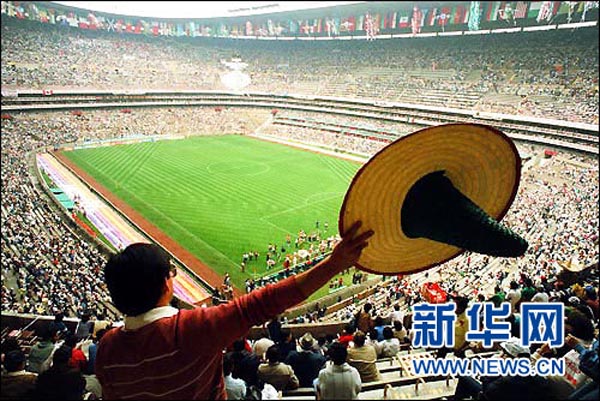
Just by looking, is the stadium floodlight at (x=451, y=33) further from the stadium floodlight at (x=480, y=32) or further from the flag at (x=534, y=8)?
the flag at (x=534, y=8)

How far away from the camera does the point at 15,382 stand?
3.46 m

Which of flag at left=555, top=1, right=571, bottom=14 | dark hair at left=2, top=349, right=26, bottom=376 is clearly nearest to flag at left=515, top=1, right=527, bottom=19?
flag at left=555, top=1, right=571, bottom=14

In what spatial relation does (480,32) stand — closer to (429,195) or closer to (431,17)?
(431,17)

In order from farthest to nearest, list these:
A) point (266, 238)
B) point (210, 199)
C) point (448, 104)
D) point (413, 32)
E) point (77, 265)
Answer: point (413, 32)
point (448, 104)
point (210, 199)
point (266, 238)
point (77, 265)

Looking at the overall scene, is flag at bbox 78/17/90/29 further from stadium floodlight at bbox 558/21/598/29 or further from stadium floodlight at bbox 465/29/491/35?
stadium floodlight at bbox 558/21/598/29

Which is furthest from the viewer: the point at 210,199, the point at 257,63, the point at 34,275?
the point at 257,63

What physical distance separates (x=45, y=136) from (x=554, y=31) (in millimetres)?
55353

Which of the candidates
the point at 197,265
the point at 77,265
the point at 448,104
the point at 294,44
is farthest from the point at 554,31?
the point at 77,265

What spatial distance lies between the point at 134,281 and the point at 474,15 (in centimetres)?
5780

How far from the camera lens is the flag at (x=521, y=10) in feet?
151

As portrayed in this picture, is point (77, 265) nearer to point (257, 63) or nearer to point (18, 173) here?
point (18, 173)

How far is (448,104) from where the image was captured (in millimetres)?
45812

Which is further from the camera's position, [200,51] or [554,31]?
[200,51]

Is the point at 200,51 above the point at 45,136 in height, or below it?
above
